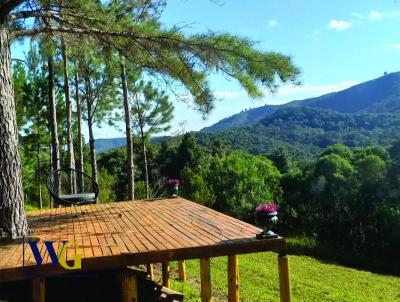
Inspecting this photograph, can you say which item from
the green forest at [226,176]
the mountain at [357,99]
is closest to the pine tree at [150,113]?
the green forest at [226,176]

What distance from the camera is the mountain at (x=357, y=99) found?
4993 inches

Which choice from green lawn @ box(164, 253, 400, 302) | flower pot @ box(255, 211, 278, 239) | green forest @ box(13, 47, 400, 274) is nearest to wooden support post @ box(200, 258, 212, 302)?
flower pot @ box(255, 211, 278, 239)

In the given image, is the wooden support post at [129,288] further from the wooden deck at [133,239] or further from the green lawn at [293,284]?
the green lawn at [293,284]

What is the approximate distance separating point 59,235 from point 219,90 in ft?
7.67

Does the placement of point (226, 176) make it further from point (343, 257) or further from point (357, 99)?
point (357, 99)

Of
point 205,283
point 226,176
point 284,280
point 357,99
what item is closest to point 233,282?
point 205,283

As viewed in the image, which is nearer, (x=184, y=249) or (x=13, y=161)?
(x=184, y=249)

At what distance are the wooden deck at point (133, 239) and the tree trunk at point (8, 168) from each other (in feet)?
0.59

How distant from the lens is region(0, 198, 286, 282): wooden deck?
275 centimetres

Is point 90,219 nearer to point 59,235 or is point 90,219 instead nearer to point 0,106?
point 59,235

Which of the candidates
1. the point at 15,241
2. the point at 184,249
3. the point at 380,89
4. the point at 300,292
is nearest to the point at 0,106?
the point at 15,241

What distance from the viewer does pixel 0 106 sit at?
3.65 meters

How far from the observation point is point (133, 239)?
10.7 ft

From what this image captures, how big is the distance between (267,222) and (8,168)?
2.03 metres
